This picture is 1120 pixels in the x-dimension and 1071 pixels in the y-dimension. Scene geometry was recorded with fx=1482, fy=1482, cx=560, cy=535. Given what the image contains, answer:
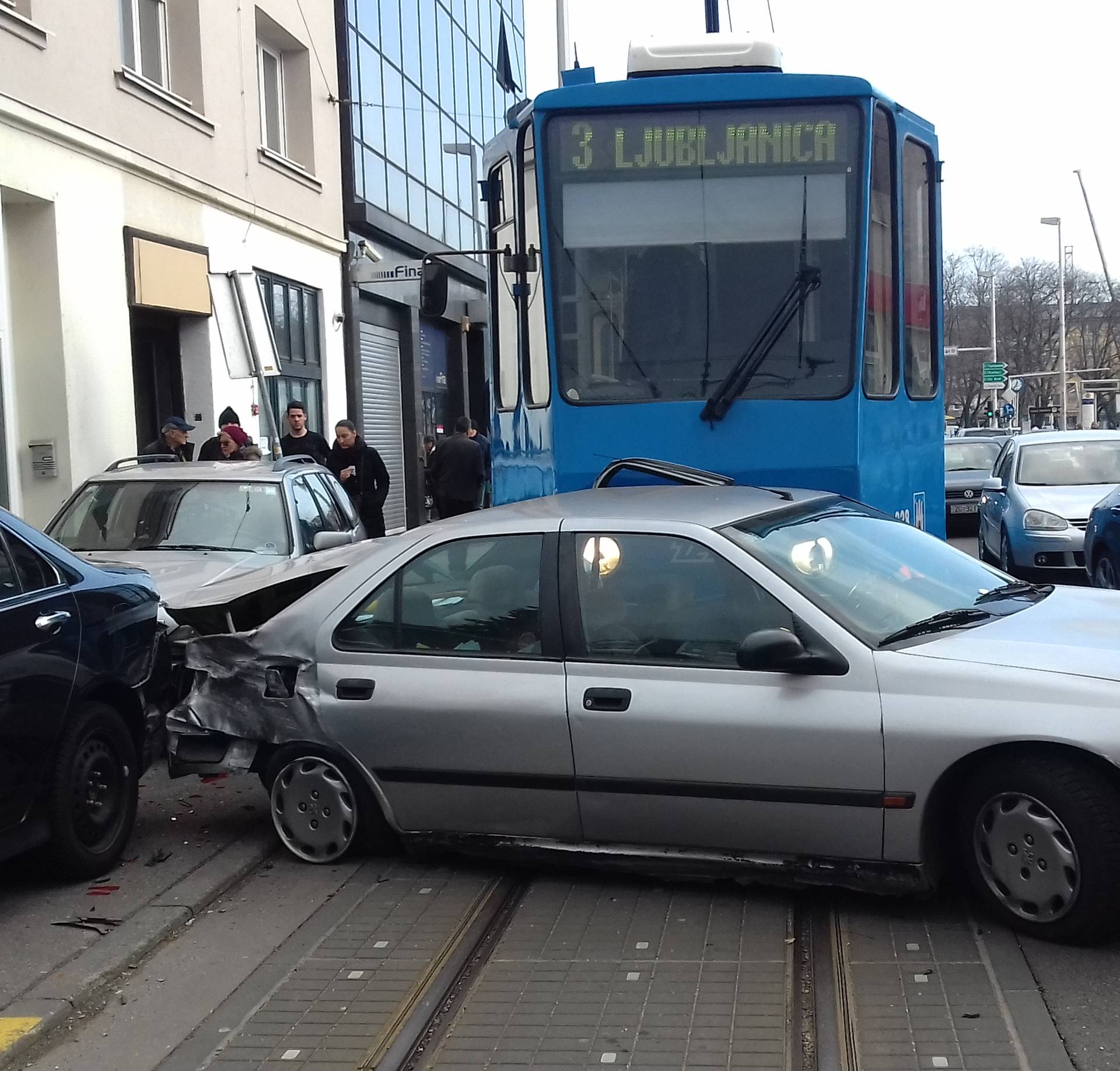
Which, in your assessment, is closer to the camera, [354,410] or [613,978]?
[613,978]

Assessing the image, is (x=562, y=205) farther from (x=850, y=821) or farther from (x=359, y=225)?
(x=359, y=225)

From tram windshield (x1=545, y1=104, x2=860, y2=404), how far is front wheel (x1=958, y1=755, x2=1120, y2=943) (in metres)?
3.40

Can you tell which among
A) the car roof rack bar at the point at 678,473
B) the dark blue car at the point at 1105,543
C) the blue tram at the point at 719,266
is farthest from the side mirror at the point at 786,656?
the dark blue car at the point at 1105,543

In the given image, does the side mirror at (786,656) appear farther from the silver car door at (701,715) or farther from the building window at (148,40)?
the building window at (148,40)

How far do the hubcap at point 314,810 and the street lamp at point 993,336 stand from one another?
2718 inches

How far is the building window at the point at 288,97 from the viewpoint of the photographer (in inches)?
792

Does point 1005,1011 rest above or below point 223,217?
below

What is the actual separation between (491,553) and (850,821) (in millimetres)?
1672

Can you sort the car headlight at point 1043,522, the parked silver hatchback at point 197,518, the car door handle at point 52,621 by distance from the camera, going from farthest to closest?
the car headlight at point 1043,522, the parked silver hatchback at point 197,518, the car door handle at point 52,621

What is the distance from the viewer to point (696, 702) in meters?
5.07

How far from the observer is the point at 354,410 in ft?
74.1

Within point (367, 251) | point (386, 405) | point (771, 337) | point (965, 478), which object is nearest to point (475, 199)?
point (386, 405)

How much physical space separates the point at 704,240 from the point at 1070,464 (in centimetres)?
892

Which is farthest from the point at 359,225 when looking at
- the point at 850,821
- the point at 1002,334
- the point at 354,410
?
the point at 1002,334
